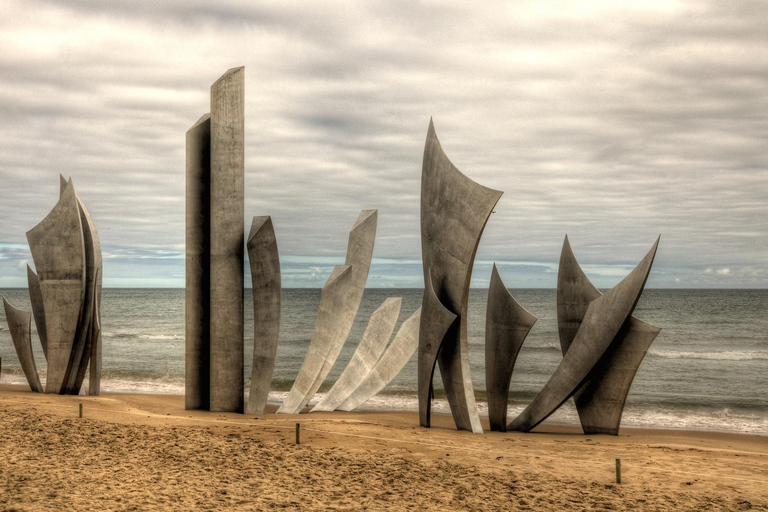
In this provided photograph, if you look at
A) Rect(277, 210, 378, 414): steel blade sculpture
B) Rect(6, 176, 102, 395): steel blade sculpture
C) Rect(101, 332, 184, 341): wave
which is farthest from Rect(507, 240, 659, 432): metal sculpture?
Rect(101, 332, 184, 341): wave

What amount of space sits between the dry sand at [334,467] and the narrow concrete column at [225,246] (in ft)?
3.12

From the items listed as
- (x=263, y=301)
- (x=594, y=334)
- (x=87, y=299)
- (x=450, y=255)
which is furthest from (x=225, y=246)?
(x=594, y=334)

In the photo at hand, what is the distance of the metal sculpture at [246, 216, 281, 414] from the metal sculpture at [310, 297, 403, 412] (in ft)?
6.85

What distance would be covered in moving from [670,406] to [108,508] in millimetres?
14968

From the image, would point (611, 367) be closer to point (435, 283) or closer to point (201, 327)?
point (435, 283)

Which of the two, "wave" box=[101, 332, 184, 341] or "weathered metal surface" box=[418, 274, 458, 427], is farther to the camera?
"wave" box=[101, 332, 184, 341]

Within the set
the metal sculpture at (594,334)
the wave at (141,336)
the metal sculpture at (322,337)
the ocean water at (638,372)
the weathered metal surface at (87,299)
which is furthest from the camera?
the wave at (141,336)

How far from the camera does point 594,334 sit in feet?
33.9

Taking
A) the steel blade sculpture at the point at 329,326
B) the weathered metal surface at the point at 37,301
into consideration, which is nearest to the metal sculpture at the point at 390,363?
the steel blade sculpture at the point at 329,326

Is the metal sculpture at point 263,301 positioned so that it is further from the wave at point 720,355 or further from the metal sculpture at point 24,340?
the wave at point 720,355

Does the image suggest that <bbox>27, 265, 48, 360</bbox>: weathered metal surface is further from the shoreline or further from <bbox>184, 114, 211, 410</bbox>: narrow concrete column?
<bbox>184, 114, 211, 410</bbox>: narrow concrete column

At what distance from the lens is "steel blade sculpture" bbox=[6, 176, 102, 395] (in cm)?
1299

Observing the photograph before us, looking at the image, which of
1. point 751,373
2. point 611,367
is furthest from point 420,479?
point 751,373

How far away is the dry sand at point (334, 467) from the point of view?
6.82m
